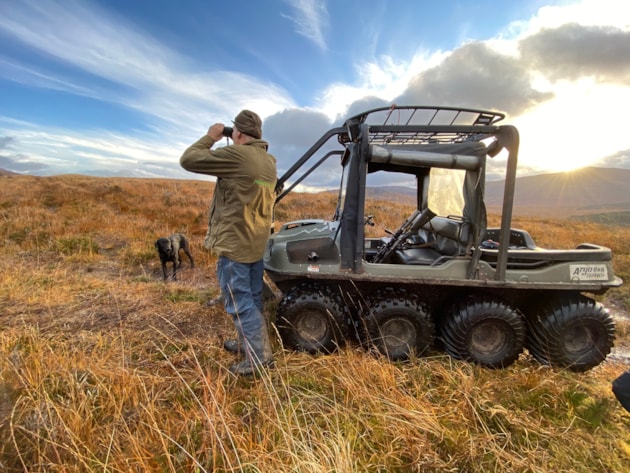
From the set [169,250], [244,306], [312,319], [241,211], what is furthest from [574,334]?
[169,250]

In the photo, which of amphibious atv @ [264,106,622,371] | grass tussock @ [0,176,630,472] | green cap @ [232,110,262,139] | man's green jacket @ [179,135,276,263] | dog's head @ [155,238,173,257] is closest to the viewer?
grass tussock @ [0,176,630,472]

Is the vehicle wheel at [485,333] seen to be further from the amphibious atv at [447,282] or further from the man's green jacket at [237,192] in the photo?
the man's green jacket at [237,192]

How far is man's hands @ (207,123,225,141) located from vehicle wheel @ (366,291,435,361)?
2.30 m

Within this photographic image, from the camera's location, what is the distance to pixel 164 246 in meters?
6.44

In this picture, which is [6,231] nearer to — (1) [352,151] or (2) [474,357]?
(1) [352,151]

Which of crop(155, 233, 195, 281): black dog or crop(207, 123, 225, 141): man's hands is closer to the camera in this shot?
crop(207, 123, 225, 141): man's hands

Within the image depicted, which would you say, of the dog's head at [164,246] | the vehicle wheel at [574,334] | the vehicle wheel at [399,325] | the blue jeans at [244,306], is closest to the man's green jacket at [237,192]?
the blue jeans at [244,306]

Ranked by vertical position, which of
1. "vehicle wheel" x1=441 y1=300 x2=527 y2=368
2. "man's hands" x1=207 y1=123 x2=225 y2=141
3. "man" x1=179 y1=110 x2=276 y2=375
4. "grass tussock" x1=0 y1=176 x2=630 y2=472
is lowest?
"grass tussock" x1=0 y1=176 x2=630 y2=472

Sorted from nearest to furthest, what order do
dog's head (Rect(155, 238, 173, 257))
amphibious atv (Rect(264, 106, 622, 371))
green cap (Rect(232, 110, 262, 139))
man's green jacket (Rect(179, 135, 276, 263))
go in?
1. man's green jacket (Rect(179, 135, 276, 263))
2. green cap (Rect(232, 110, 262, 139))
3. amphibious atv (Rect(264, 106, 622, 371))
4. dog's head (Rect(155, 238, 173, 257))

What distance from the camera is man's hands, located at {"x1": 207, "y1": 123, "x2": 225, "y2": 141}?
2838mm

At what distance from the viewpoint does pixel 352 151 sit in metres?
3.30

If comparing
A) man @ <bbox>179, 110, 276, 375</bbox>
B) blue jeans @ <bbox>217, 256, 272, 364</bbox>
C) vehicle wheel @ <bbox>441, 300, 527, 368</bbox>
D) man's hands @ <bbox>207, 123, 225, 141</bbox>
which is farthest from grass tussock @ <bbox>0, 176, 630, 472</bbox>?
man's hands @ <bbox>207, 123, 225, 141</bbox>

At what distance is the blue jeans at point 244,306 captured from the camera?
2857mm

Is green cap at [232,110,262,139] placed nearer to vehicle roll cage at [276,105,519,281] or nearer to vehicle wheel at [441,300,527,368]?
vehicle roll cage at [276,105,519,281]
